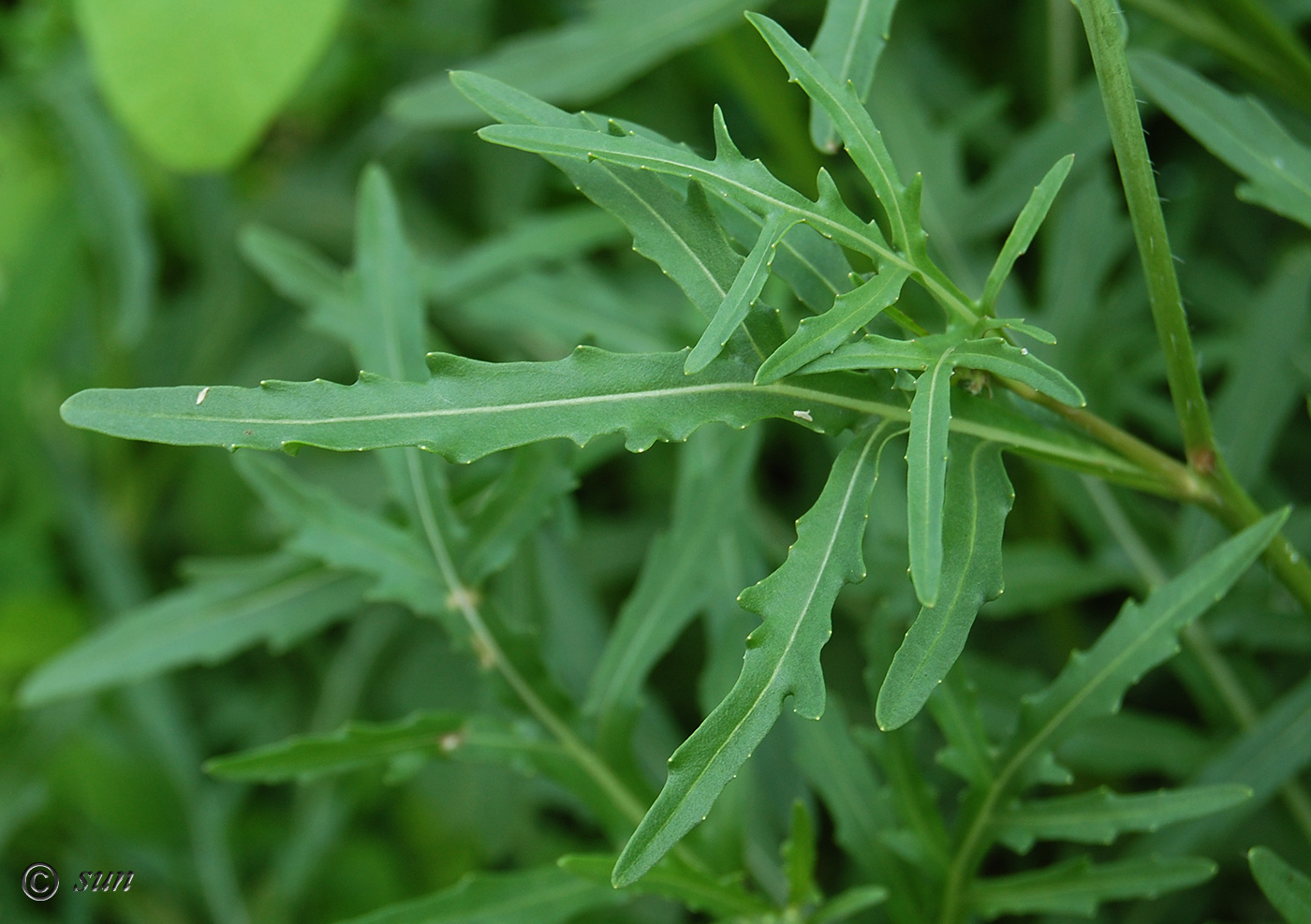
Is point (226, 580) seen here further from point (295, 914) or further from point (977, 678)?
point (977, 678)

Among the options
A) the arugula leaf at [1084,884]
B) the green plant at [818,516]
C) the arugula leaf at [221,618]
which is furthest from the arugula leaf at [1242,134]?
the arugula leaf at [221,618]

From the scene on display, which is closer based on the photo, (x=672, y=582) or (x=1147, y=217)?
(x=1147, y=217)

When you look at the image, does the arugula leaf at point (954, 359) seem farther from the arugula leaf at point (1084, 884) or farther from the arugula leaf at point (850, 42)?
the arugula leaf at point (1084, 884)

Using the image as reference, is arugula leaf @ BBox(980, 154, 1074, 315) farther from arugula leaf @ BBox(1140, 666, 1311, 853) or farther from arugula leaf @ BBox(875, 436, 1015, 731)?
arugula leaf @ BBox(1140, 666, 1311, 853)

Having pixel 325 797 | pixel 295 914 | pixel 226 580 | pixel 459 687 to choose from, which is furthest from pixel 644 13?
pixel 295 914
